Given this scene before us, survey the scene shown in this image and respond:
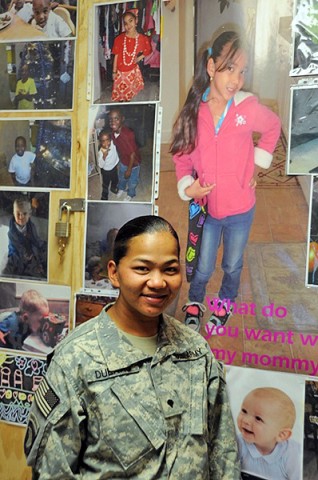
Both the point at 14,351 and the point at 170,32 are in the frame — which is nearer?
the point at 170,32

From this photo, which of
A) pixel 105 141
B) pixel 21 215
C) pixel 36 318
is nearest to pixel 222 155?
pixel 105 141

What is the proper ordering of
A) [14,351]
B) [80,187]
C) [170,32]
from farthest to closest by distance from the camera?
[14,351] → [80,187] → [170,32]

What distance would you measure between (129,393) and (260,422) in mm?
518

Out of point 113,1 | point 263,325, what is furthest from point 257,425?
point 113,1

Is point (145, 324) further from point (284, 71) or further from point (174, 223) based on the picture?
point (284, 71)

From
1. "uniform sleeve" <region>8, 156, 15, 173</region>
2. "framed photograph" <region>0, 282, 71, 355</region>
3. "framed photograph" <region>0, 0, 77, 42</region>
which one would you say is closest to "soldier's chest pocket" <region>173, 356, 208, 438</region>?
"framed photograph" <region>0, 282, 71, 355</region>

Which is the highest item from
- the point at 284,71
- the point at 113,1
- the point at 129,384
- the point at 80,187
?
the point at 113,1

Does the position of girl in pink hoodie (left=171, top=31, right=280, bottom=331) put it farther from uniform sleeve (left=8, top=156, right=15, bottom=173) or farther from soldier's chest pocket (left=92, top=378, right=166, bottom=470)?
uniform sleeve (left=8, top=156, right=15, bottom=173)

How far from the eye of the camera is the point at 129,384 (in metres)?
1.04

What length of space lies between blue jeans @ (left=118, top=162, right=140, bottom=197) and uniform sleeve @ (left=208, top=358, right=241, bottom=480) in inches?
24.0

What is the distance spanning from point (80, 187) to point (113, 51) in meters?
0.45

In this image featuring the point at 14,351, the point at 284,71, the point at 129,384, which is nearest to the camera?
the point at 129,384

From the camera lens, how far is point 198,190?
55.7 inches

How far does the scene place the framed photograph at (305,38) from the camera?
126cm
